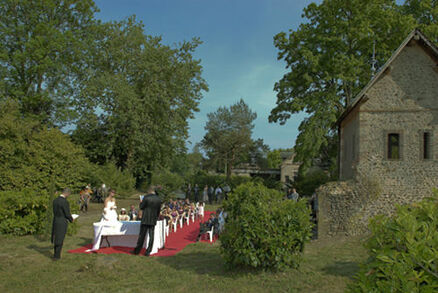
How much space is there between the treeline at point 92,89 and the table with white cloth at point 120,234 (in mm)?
10586

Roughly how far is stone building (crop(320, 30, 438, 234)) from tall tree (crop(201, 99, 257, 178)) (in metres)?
31.8

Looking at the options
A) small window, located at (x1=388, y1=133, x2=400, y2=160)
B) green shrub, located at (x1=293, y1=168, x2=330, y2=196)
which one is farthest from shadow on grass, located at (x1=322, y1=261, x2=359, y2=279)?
green shrub, located at (x1=293, y1=168, x2=330, y2=196)

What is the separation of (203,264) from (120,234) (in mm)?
2761

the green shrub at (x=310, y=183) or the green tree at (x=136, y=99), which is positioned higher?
the green tree at (x=136, y=99)

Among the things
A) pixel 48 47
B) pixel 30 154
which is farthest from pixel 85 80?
pixel 30 154

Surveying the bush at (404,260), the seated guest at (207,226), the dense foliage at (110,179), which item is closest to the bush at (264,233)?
the bush at (404,260)

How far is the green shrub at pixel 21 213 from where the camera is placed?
1073cm

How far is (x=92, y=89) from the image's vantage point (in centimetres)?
2642

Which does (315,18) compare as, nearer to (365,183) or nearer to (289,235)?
(365,183)

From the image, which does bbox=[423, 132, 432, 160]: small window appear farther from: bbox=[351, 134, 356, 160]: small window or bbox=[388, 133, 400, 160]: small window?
bbox=[351, 134, 356, 160]: small window

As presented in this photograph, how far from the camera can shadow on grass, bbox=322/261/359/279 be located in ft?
23.5

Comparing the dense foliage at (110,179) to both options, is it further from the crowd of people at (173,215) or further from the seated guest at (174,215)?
the seated guest at (174,215)

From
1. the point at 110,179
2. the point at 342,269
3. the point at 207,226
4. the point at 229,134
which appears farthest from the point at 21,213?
the point at 229,134

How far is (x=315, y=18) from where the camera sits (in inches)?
875
